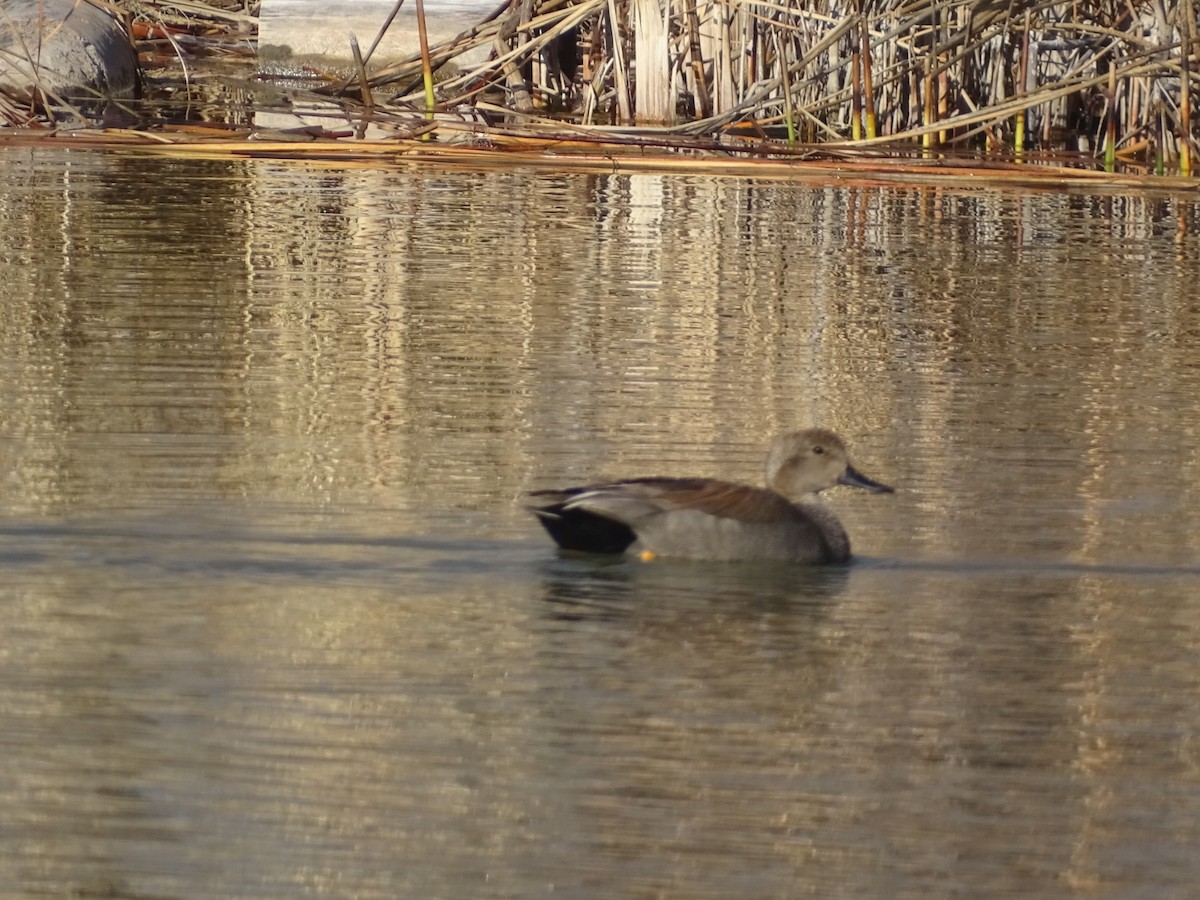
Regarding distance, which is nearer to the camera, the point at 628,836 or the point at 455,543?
the point at 628,836

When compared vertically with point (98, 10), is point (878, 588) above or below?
below

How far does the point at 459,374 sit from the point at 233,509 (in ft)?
6.68

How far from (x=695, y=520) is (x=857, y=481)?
579 mm

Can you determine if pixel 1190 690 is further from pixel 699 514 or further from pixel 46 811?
pixel 46 811

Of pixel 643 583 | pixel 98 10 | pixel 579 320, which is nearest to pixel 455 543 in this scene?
pixel 643 583

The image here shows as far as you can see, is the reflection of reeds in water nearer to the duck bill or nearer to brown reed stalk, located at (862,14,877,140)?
brown reed stalk, located at (862,14,877,140)

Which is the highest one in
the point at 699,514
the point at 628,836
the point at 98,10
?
the point at 98,10

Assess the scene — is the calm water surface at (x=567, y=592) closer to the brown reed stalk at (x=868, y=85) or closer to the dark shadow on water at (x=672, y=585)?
the dark shadow on water at (x=672, y=585)

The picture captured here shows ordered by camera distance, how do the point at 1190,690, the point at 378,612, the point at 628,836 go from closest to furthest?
the point at 628,836, the point at 1190,690, the point at 378,612

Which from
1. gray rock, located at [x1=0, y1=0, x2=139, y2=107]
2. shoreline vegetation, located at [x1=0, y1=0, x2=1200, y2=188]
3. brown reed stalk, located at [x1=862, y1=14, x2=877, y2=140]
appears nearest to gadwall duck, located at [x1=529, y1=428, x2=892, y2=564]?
shoreline vegetation, located at [x1=0, y1=0, x2=1200, y2=188]

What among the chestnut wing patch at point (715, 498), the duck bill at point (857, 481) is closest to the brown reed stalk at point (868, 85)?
the duck bill at point (857, 481)

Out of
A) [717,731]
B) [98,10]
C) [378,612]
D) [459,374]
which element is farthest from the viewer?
[98,10]

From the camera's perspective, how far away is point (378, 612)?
18.3ft

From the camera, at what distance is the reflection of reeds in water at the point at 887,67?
15.3m
